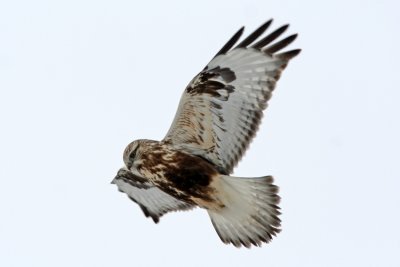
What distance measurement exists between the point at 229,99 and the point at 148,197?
2245mm

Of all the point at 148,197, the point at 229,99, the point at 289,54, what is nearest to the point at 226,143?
the point at 229,99

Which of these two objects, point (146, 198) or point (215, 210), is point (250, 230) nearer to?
point (215, 210)

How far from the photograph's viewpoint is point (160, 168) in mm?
8773

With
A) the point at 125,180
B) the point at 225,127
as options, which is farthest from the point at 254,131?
the point at 125,180

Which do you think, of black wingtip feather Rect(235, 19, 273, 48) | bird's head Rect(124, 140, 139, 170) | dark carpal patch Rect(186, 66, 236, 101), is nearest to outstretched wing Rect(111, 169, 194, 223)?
bird's head Rect(124, 140, 139, 170)

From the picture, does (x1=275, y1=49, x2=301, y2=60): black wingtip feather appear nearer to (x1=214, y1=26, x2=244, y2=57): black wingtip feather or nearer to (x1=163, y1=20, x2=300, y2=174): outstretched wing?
(x1=163, y1=20, x2=300, y2=174): outstretched wing

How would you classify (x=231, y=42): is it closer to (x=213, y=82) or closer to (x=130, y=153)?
(x=213, y=82)

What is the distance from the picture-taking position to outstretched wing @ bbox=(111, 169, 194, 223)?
9.98 metres

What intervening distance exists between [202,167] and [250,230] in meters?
0.87

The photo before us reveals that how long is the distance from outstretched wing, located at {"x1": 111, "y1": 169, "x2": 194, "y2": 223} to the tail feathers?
1.18 m

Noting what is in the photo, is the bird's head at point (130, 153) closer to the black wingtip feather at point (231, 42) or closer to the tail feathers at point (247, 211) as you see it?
the tail feathers at point (247, 211)

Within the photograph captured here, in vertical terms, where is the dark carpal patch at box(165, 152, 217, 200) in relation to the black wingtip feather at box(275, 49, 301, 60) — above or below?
below

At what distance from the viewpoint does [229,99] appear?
28.0 ft

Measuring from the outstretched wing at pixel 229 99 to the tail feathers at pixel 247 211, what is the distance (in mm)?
278
